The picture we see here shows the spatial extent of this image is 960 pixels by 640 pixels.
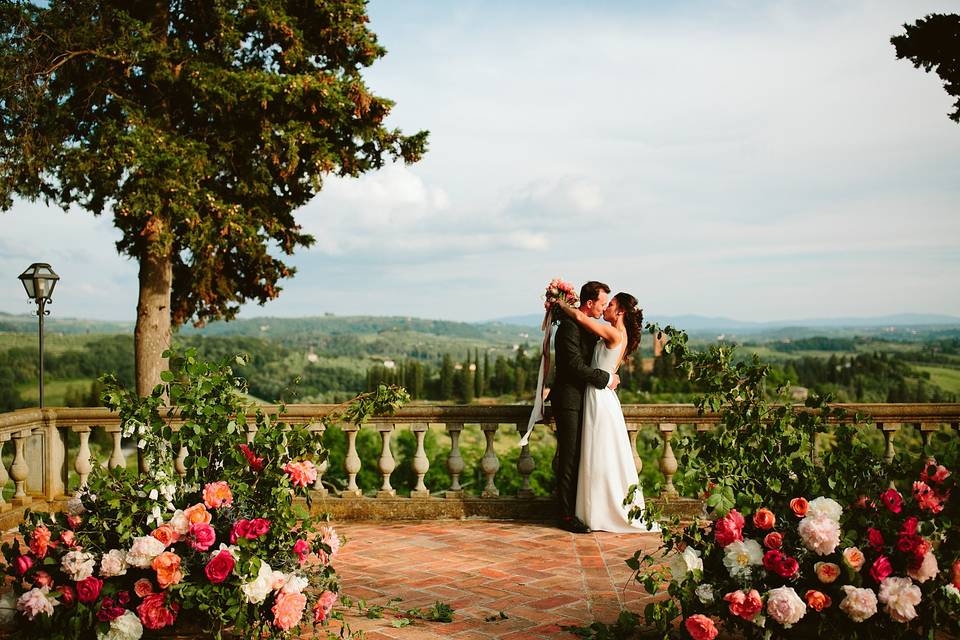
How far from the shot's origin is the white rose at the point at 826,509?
3795mm

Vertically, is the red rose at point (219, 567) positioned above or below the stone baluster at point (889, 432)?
below

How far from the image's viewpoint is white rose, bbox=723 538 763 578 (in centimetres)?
379

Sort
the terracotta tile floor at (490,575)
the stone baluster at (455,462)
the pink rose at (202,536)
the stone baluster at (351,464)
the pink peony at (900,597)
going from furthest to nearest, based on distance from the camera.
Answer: the stone baluster at (455,462), the stone baluster at (351,464), the terracotta tile floor at (490,575), the pink rose at (202,536), the pink peony at (900,597)

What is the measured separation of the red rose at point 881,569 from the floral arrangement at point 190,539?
97.9 inches

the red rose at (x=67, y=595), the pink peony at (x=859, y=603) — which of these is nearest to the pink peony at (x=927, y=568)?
the pink peony at (x=859, y=603)

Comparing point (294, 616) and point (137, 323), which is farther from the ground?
point (137, 323)

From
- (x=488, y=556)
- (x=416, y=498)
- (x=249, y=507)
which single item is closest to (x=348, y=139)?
(x=416, y=498)

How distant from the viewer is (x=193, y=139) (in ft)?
42.6

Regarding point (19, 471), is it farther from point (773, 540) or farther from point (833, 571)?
point (833, 571)

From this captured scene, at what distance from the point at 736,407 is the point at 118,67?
479 inches

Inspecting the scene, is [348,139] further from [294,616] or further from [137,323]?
[294,616]

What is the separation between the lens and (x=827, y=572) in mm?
A: 3670

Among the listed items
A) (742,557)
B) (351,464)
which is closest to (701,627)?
(742,557)

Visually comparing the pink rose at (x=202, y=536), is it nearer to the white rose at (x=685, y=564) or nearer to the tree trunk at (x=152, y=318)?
the white rose at (x=685, y=564)
